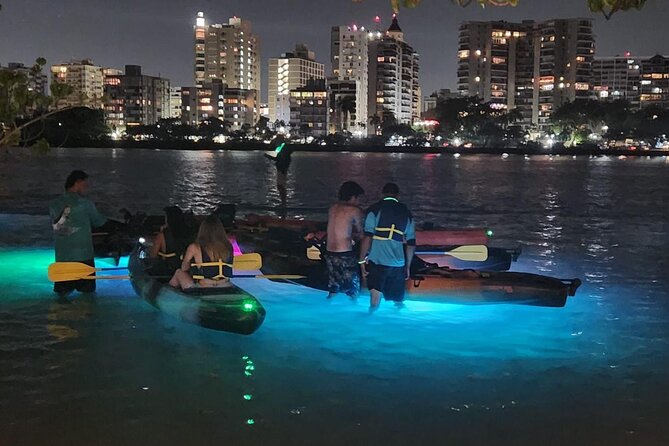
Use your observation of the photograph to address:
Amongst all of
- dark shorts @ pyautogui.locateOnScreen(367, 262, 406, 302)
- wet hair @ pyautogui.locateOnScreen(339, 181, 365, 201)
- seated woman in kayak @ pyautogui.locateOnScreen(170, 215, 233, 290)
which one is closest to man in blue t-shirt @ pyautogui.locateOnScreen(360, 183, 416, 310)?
dark shorts @ pyautogui.locateOnScreen(367, 262, 406, 302)

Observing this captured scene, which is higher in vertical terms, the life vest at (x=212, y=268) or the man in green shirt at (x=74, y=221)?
the man in green shirt at (x=74, y=221)

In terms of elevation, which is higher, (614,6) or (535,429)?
(614,6)

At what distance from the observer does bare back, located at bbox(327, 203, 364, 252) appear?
31.2ft

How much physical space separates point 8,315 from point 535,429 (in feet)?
23.2

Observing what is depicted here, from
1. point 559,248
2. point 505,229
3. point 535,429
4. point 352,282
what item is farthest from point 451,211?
point 535,429

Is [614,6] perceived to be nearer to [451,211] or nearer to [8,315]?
[8,315]

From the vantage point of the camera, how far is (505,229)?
2120 cm

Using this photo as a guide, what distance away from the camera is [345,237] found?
31.4ft

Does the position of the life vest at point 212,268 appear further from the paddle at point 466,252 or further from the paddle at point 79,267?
the paddle at point 466,252

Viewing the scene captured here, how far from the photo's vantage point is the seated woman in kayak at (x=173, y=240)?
10.2 metres

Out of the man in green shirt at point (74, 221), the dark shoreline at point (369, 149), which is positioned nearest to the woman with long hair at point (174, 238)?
the man in green shirt at point (74, 221)

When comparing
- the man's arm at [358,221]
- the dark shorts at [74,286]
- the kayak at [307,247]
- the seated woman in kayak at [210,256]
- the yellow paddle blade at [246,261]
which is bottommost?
the dark shorts at [74,286]

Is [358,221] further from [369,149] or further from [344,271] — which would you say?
[369,149]

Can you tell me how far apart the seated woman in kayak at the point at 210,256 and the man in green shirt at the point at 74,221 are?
2.16 meters
